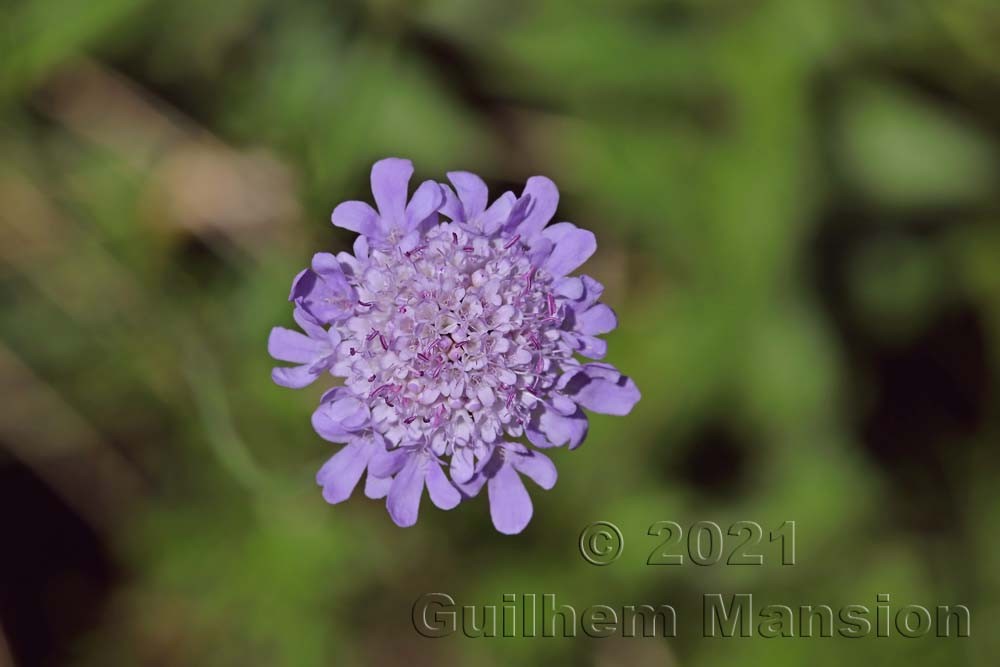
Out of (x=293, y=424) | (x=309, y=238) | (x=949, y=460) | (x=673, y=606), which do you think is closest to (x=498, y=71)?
(x=309, y=238)

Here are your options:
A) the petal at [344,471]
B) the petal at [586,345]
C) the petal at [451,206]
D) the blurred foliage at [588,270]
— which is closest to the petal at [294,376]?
the petal at [344,471]

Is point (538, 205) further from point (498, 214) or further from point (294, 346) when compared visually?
point (294, 346)

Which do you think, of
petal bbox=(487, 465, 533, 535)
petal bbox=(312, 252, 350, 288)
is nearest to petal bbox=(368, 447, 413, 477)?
petal bbox=(487, 465, 533, 535)

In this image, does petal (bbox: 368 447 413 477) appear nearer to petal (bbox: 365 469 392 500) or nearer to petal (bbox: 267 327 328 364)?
petal (bbox: 365 469 392 500)

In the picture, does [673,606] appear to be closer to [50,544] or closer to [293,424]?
[293,424]

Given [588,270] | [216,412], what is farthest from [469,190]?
[588,270]

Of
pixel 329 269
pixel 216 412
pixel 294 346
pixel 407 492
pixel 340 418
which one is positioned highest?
pixel 216 412
